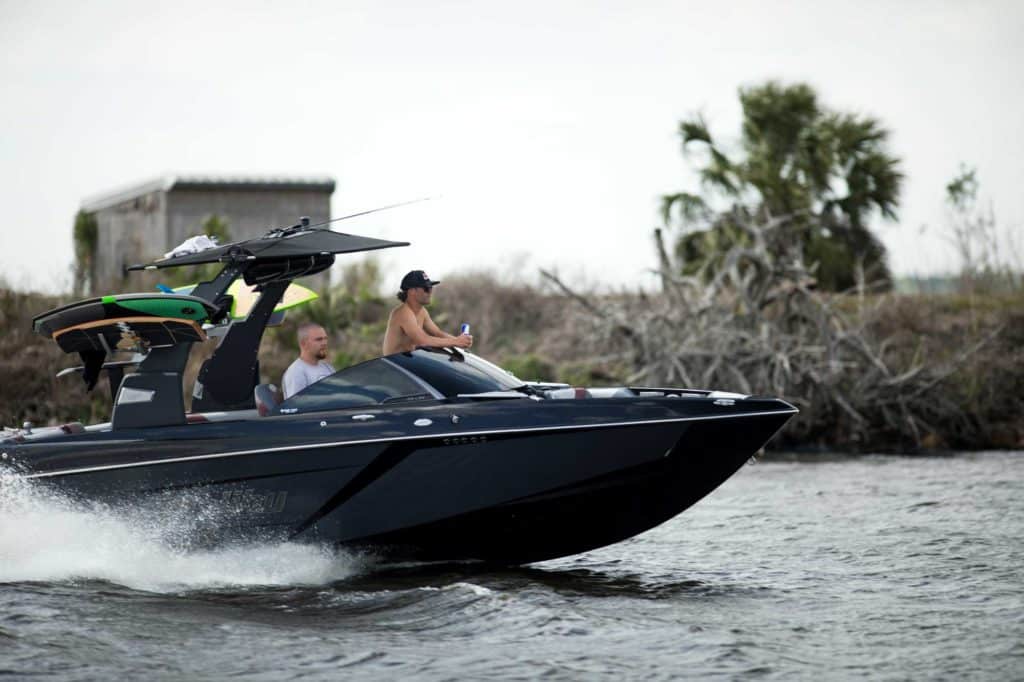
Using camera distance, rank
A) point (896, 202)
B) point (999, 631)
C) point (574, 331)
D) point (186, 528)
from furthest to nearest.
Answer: point (896, 202), point (574, 331), point (186, 528), point (999, 631)

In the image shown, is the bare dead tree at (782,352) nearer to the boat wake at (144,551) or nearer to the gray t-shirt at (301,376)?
the gray t-shirt at (301,376)

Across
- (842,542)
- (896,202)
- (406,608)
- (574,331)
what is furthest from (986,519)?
(896,202)

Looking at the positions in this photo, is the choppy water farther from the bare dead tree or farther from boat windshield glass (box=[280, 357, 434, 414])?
the bare dead tree

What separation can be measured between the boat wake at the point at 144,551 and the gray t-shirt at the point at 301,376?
3.62 ft

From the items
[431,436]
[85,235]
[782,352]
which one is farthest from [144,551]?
[85,235]

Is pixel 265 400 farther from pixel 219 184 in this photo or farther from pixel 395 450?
pixel 219 184

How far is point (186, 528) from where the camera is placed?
9.32 m

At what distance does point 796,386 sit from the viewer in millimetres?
20797

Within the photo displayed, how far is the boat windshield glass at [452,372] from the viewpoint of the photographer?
929 cm

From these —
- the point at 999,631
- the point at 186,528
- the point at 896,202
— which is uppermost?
the point at 896,202

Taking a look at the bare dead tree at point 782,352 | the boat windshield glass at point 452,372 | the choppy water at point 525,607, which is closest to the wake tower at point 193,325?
the boat windshield glass at point 452,372

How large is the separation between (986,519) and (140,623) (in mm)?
7848

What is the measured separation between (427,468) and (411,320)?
1.27 metres

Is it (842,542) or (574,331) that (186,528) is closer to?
(842,542)
